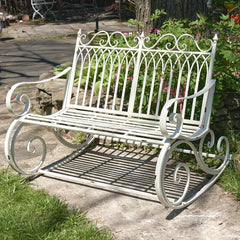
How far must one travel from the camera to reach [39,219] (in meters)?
2.88

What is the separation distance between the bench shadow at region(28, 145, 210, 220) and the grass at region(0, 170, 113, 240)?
40 cm

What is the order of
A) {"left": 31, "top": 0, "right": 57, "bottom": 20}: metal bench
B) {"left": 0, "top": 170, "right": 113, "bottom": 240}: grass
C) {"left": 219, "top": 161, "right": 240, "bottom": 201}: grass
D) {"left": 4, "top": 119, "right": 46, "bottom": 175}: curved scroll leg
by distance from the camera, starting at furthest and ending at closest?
{"left": 31, "top": 0, "right": 57, "bottom": 20}: metal bench, {"left": 4, "top": 119, "right": 46, "bottom": 175}: curved scroll leg, {"left": 219, "top": 161, "right": 240, "bottom": 201}: grass, {"left": 0, "top": 170, "right": 113, "bottom": 240}: grass

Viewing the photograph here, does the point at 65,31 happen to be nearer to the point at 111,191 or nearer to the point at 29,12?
the point at 29,12

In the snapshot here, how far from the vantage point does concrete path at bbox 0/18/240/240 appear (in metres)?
2.80

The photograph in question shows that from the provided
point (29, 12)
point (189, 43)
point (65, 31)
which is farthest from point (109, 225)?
point (29, 12)

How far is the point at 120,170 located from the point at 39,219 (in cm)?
111

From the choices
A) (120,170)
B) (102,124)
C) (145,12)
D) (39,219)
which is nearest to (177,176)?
(120,170)

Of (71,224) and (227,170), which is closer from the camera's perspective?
(71,224)

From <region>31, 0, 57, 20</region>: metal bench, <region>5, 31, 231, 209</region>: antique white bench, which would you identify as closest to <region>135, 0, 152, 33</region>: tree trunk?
<region>5, 31, 231, 209</region>: antique white bench

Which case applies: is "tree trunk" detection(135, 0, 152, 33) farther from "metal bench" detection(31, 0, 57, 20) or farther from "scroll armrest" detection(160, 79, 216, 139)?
"metal bench" detection(31, 0, 57, 20)

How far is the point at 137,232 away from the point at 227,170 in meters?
1.12

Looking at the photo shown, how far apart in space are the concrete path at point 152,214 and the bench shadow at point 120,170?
0.08 m

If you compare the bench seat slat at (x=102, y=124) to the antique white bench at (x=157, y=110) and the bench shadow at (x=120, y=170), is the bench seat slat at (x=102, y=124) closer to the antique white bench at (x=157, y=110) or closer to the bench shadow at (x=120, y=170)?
the antique white bench at (x=157, y=110)

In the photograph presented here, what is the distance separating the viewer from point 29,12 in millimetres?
15469
